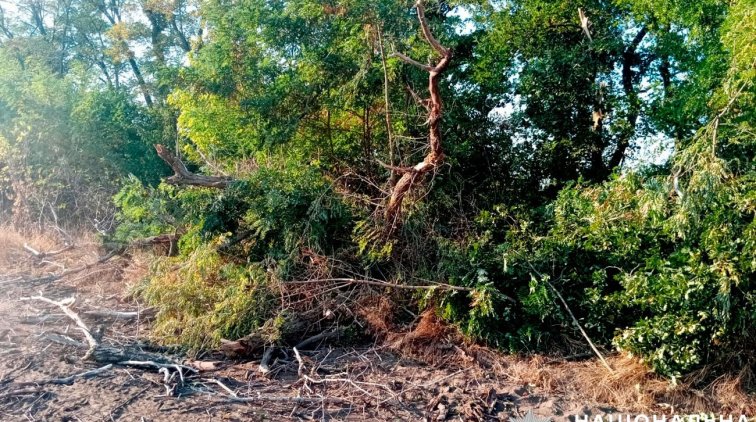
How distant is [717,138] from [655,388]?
7.28ft

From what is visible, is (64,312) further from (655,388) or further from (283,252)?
(655,388)

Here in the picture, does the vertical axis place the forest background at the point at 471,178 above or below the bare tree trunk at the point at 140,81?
Result: below

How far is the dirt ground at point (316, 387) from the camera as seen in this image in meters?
4.09

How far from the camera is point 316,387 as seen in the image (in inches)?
183

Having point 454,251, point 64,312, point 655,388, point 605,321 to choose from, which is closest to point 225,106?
point 64,312

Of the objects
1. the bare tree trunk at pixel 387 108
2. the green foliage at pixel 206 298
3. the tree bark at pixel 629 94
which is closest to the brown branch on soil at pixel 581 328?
the bare tree trunk at pixel 387 108

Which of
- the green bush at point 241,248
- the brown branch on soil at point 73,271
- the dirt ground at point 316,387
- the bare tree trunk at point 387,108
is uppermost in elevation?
the bare tree trunk at point 387,108

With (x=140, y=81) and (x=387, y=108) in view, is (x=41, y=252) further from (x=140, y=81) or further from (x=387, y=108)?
(x=140, y=81)

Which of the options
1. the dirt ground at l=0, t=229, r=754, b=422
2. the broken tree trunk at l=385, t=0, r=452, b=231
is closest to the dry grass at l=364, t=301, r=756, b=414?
the dirt ground at l=0, t=229, r=754, b=422

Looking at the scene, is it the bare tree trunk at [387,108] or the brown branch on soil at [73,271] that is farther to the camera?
the brown branch on soil at [73,271]

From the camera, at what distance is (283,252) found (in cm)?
620

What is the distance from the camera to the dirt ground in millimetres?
4090

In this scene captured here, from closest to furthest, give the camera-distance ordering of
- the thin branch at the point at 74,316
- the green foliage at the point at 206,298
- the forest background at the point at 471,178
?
1. the forest background at the point at 471,178
2. the thin branch at the point at 74,316
3. the green foliage at the point at 206,298

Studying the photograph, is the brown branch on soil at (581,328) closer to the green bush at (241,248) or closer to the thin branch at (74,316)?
the green bush at (241,248)
